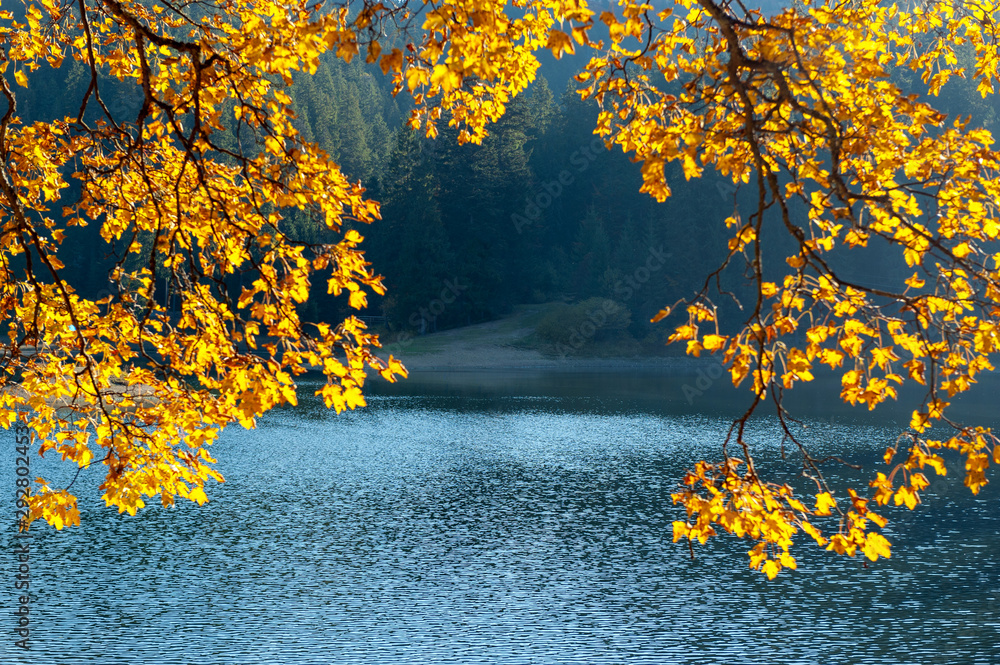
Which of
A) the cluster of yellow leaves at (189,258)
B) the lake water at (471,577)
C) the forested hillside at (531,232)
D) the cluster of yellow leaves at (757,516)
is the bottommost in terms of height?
the lake water at (471,577)

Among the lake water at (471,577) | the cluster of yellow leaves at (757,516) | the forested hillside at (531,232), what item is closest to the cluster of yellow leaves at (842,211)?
the cluster of yellow leaves at (757,516)

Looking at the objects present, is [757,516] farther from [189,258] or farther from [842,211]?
[189,258]

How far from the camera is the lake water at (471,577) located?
9.55 metres

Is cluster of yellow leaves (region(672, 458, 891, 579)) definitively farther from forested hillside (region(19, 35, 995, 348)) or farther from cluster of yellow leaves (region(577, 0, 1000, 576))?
forested hillside (region(19, 35, 995, 348))

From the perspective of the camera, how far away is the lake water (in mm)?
9555

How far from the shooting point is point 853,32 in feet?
11.1

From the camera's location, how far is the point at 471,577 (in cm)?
1188

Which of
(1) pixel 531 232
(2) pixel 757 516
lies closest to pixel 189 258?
(2) pixel 757 516

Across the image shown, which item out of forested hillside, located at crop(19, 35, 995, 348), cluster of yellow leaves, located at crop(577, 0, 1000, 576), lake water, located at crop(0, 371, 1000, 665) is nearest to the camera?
cluster of yellow leaves, located at crop(577, 0, 1000, 576)

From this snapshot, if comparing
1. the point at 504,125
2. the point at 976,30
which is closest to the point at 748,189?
the point at 504,125

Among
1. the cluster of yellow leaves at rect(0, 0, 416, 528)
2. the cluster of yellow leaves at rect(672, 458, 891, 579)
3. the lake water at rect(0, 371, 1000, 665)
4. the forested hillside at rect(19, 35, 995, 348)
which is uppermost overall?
the forested hillside at rect(19, 35, 995, 348)

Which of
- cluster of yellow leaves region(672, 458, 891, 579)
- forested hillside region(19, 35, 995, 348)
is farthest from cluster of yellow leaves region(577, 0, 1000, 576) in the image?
forested hillside region(19, 35, 995, 348)

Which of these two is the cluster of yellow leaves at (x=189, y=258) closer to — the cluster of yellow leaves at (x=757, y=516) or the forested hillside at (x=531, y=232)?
the cluster of yellow leaves at (x=757, y=516)

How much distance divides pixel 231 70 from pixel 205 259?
3.67 feet
